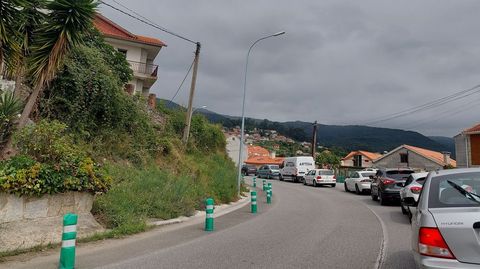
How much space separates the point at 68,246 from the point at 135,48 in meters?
32.7

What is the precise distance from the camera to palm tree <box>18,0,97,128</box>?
9.73 m

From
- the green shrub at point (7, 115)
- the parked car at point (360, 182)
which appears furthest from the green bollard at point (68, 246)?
the parked car at point (360, 182)

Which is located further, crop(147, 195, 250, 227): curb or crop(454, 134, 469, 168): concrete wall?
crop(454, 134, 469, 168): concrete wall

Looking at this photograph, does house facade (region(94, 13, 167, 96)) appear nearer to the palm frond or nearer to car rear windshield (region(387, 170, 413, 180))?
car rear windshield (region(387, 170, 413, 180))

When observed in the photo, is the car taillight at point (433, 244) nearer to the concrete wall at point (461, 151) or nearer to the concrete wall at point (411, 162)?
the concrete wall at point (461, 151)

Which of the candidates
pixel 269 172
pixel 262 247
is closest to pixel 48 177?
pixel 262 247

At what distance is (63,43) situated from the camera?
9812mm

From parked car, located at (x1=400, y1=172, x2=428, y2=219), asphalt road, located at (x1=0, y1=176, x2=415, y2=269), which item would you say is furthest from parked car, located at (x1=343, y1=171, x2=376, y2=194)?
asphalt road, located at (x1=0, y1=176, x2=415, y2=269)

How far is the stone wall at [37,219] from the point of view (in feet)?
24.9

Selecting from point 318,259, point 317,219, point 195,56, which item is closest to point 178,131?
point 195,56


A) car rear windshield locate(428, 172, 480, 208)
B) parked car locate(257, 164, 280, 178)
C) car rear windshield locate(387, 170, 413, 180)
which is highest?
parked car locate(257, 164, 280, 178)

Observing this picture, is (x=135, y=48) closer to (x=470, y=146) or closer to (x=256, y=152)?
(x=470, y=146)

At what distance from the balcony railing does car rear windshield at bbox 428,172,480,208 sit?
33.5 meters

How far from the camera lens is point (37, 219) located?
Result: 326 inches
